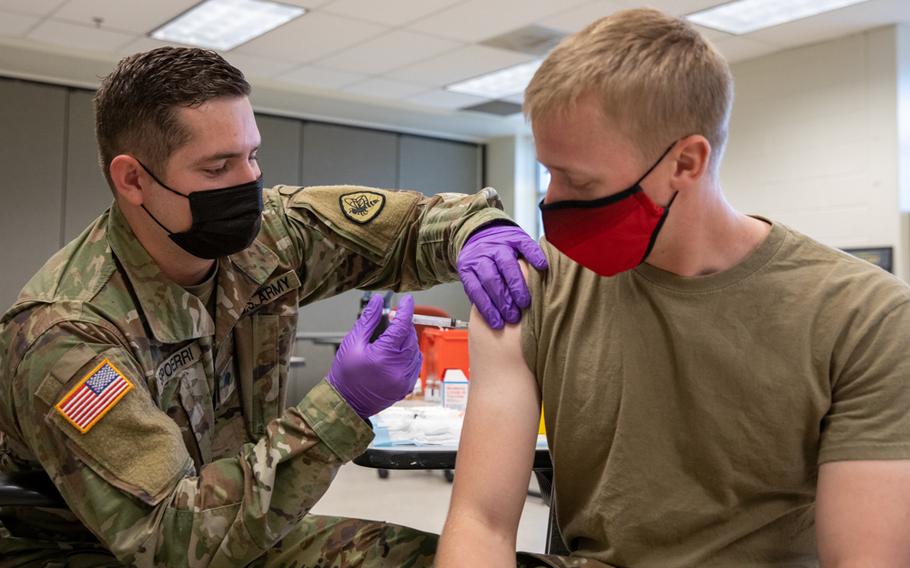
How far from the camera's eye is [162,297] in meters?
1.61

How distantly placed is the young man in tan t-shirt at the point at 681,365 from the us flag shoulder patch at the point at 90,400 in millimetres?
582

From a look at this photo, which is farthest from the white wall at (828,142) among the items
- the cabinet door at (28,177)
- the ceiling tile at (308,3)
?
the cabinet door at (28,177)

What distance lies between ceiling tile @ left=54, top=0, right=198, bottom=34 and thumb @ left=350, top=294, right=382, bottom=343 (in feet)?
13.6

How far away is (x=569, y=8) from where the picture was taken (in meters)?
5.14

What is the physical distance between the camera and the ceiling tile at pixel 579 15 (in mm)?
5098

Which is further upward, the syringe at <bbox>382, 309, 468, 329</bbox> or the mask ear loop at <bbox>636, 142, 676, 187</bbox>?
the mask ear loop at <bbox>636, 142, 676, 187</bbox>

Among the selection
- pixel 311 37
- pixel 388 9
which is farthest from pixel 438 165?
pixel 388 9

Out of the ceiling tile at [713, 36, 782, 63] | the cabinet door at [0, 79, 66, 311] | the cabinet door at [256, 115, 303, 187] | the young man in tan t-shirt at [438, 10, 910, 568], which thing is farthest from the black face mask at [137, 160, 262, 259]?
the cabinet door at [256, 115, 303, 187]

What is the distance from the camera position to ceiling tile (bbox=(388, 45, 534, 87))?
242 inches

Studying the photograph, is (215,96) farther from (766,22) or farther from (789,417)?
(766,22)

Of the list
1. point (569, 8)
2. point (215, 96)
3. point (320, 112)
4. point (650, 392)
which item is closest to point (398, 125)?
point (320, 112)

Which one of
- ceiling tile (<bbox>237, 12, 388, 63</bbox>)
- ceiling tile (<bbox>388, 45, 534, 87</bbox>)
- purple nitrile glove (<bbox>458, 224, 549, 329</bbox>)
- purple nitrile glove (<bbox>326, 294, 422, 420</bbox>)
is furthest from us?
ceiling tile (<bbox>388, 45, 534, 87</bbox>)

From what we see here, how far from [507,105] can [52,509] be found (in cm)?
654

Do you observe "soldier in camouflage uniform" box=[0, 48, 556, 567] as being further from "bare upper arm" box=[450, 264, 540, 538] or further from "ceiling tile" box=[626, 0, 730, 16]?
"ceiling tile" box=[626, 0, 730, 16]
